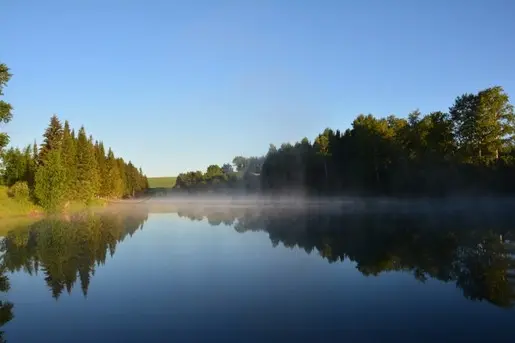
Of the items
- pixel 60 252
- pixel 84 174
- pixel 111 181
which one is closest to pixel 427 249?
pixel 60 252

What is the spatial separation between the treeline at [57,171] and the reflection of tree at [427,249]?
3315 cm

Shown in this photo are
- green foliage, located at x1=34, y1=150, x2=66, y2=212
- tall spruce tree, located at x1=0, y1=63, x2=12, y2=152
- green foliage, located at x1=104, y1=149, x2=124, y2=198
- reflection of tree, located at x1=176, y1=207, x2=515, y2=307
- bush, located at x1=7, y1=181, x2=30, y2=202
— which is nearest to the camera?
reflection of tree, located at x1=176, y1=207, x2=515, y2=307

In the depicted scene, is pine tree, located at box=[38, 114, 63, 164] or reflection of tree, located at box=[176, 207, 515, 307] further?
pine tree, located at box=[38, 114, 63, 164]

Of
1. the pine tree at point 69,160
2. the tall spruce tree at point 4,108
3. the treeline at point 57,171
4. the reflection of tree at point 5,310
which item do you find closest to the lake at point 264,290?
the reflection of tree at point 5,310

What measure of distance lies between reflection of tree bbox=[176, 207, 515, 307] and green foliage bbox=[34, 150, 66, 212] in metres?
32.1

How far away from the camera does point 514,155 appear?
72.3 m

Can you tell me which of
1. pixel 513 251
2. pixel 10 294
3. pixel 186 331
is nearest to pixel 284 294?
pixel 186 331

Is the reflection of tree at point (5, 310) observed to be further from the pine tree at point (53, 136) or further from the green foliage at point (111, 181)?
the green foliage at point (111, 181)

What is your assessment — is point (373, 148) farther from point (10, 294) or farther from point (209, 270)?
point (10, 294)

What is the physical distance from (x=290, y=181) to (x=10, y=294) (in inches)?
4185

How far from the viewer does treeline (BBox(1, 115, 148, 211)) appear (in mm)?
58969

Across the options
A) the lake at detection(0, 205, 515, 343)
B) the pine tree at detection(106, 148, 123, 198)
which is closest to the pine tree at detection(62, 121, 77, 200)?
the pine tree at detection(106, 148, 123, 198)

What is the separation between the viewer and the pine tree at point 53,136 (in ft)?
251

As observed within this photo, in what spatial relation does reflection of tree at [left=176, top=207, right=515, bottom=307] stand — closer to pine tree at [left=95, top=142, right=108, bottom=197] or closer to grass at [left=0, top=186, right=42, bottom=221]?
grass at [left=0, top=186, right=42, bottom=221]
